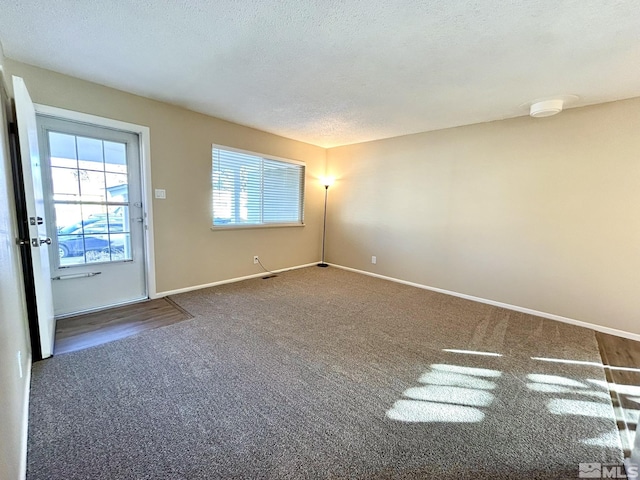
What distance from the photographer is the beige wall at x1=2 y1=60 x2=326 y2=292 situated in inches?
108

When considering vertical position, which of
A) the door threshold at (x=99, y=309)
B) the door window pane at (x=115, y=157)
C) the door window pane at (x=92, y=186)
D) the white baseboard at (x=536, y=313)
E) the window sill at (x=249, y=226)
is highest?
the door window pane at (x=115, y=157)

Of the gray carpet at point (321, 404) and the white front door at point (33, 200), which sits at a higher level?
the white front door at point (33, 200)

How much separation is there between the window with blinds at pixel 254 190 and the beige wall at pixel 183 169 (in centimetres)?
15

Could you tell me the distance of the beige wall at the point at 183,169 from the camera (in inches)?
108

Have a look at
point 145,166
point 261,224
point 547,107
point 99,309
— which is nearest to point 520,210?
point 547,107

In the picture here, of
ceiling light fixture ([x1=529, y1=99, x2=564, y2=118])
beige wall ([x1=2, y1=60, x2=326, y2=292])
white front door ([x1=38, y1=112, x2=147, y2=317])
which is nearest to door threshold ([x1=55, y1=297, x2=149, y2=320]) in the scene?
white front door ([x1=38, y1=112, x2=147, y2=317])

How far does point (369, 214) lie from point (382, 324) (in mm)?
2372

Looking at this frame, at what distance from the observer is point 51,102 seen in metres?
2.61

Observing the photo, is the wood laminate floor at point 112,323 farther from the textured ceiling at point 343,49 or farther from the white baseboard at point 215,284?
the textured ceiling at point 343,49

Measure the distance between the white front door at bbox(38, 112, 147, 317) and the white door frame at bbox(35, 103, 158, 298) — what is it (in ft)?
0.21

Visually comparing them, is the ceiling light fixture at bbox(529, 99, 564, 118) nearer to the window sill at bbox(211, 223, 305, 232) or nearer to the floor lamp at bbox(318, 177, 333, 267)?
the floor lamp at bbox(318, 177, 333, 267)

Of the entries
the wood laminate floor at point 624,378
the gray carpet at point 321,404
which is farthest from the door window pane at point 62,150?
the wood laminate floor at point 624,378

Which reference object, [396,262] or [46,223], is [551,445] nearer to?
[396,262]

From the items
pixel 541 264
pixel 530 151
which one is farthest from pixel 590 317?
pixel 530 151
